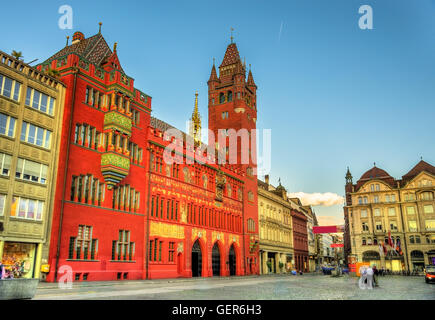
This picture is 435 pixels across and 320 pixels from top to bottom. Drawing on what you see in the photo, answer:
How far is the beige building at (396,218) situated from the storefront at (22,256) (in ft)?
230

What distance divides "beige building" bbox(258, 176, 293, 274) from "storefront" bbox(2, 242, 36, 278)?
1761 inches

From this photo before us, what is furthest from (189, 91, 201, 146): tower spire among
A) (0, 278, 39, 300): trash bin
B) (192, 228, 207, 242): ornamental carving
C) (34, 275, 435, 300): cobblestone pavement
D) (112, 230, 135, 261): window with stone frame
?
(0, 278, 39, 300): trash bin

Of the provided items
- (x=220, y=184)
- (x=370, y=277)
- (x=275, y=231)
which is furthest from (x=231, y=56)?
(x=370, y=277)

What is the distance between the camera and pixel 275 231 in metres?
73.8

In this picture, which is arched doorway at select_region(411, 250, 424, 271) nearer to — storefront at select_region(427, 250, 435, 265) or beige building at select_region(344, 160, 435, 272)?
beige building at select_region(344, 160, 435, 272)

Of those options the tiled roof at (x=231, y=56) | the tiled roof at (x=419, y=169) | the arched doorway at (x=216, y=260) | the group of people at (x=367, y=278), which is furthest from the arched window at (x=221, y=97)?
the tiled roof at (x=419, y=169)

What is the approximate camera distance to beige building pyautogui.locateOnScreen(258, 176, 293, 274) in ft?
221

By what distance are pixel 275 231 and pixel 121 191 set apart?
149 ft

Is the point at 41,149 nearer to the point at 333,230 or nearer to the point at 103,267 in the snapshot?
the point at 103,267

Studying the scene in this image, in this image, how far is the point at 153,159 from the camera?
1565 inches

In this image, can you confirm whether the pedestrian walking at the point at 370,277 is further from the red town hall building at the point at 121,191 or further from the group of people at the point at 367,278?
the red town hall building at the point at 121,191

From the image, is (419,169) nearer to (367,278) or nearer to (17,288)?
→ (367,278)
